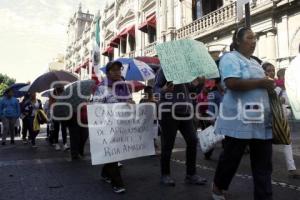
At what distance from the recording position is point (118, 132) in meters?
4.61

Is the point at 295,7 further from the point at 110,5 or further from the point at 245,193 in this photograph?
the point at 110,5

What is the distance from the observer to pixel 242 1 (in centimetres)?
676

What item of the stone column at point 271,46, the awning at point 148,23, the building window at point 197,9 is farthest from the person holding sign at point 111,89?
the awning at point 148,23

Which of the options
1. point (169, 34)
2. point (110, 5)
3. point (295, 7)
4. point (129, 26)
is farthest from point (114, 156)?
point (110, 5)

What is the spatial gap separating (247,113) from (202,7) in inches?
689

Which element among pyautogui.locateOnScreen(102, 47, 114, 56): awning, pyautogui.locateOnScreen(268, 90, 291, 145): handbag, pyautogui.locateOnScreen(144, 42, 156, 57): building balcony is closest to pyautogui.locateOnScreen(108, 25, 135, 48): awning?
pyautogui.locateOnScreen(102, 47, 114, 56): awning

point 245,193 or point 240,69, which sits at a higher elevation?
point 240,69

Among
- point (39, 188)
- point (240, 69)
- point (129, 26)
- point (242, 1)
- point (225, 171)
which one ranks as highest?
point (129, 26)

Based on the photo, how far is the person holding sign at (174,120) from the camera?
4.50 metres

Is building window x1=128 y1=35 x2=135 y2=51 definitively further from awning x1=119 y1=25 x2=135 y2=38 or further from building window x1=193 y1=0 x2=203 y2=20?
building window x1=193 y1=0 x2=203 y2=20

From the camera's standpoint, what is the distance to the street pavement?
13.5ft

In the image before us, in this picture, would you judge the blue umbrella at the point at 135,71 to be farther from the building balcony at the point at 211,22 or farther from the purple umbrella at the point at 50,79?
the building balcony at the point at 211,22

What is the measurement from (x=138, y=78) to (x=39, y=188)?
4395 mm

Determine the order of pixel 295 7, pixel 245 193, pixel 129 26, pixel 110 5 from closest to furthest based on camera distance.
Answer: pixel 245 193
pixel 295 7
pixel 129 26
pixel 110 5
